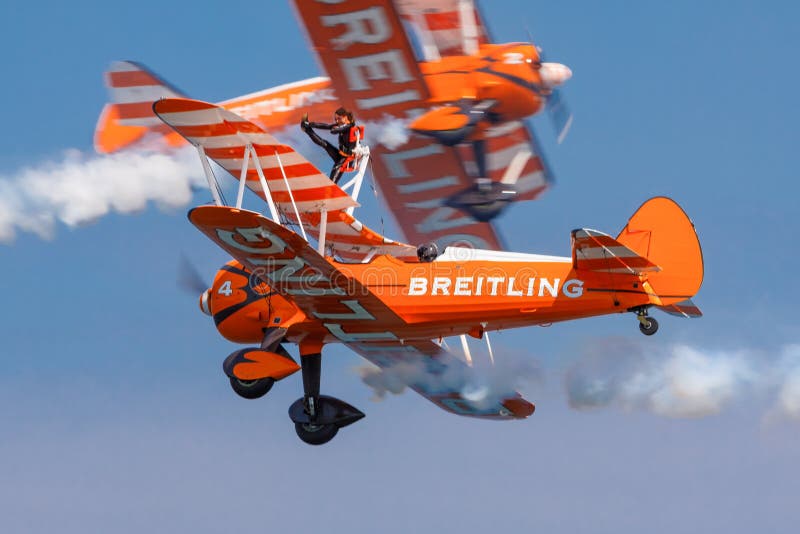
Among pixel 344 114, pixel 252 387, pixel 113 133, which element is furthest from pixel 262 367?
pixel 113 133

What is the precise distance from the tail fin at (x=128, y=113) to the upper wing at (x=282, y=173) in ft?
24.2

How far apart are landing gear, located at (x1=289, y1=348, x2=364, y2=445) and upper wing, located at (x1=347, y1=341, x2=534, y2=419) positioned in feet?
2.13

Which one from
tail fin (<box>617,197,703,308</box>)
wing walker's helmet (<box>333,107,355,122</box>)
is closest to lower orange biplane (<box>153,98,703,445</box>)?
tail fin (<box>617,197,703,308</box>)

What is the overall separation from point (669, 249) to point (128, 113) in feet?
41.6

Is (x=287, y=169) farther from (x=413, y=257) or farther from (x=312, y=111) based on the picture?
(x=312, y=111)

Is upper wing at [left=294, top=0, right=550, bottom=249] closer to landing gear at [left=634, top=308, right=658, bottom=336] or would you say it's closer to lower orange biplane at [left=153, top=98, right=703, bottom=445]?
lower orange biplane at [left=153, top=98, right=703, bottom=445]

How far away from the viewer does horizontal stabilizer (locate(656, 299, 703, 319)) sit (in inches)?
691

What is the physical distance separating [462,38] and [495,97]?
1.18 metres

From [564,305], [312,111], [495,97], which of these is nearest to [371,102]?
[312,111]

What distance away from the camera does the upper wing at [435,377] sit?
20.3 meters

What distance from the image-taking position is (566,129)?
79.9 feet

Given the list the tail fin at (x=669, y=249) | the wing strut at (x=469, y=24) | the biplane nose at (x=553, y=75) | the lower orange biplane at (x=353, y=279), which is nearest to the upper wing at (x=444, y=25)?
the wing strut at (x=469, y=24)

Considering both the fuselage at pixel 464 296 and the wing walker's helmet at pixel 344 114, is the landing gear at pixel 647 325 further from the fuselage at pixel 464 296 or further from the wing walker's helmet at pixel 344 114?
the wing walker's helmet at pixel 344 114

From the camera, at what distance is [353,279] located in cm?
1816
